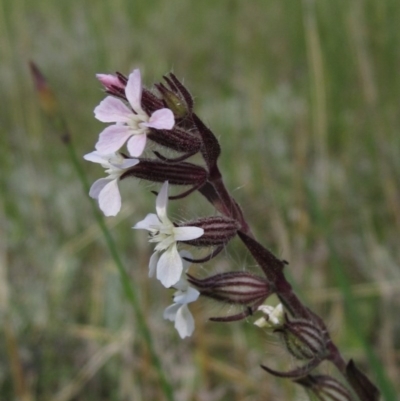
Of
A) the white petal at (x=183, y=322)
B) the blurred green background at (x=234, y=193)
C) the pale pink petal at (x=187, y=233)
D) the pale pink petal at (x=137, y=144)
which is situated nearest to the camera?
the pale pink petal at (x=137, y=144)

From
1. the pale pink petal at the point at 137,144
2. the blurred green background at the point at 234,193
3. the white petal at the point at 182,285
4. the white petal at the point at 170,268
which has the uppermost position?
the pale pink petal at the point at 137,144

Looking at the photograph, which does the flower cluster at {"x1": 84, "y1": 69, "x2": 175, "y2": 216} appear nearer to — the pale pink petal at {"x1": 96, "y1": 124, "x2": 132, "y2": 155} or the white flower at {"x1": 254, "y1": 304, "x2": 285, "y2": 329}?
the pale pink petal at {"x1": 96, "y1": 124, "x2": 132, "y2": 155}

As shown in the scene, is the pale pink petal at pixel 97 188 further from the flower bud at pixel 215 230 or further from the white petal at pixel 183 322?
the white petal at pixel 183 322

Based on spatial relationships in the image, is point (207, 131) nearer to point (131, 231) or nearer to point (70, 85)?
point (131, 231)

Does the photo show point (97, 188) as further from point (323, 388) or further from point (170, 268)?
point (323, 388)

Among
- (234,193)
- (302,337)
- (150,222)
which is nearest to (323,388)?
(302,337)

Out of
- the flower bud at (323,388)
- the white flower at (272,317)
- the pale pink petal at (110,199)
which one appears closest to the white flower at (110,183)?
the pale pink petal at (110,199)
